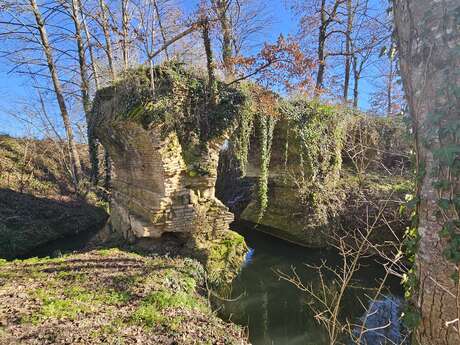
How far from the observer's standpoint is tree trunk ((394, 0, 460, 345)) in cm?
Answer: 206

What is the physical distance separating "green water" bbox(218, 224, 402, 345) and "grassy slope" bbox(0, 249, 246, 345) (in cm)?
116

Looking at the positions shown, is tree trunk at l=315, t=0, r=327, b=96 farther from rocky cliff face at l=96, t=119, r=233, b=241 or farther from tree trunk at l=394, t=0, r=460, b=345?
tree trunk at l=394, t=0, r=460, b=345

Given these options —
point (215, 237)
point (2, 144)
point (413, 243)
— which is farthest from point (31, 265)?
point (2, 144)

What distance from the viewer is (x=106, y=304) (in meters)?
4.75

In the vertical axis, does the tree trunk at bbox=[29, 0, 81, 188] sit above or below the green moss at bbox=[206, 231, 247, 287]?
above

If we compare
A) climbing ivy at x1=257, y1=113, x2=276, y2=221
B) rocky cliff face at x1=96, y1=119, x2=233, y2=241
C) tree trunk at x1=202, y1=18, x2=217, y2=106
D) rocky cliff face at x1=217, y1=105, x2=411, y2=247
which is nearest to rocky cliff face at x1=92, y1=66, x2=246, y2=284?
rocky cliff face at x1=96, y1=119, x2=233, y2=241

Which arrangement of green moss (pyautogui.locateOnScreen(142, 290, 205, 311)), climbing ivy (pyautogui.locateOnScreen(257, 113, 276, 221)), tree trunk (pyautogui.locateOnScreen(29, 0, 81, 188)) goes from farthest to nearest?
tree trunk (pyautogui.locateOnScreen(29, 0, 81, 188)) < climbing ivy (pyautogui.locateOnScreen(257, 113, 276, 221)) < green moss (pyautogui.locateOnScreen(142, 290, 205, 311))

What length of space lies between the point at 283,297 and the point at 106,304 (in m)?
4.57

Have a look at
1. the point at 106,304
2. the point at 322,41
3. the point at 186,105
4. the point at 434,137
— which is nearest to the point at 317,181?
the point at 186,105

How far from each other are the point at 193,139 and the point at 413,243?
18.7 feet

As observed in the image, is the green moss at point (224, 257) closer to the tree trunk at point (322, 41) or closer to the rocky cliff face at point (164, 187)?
the rocky cliff face at point (164, 187)

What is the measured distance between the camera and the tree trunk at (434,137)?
2.06m

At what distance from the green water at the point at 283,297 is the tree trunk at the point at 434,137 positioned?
2.69 m

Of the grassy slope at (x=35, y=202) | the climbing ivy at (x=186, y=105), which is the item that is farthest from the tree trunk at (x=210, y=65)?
the grassy slope at (x=35, y=202)
